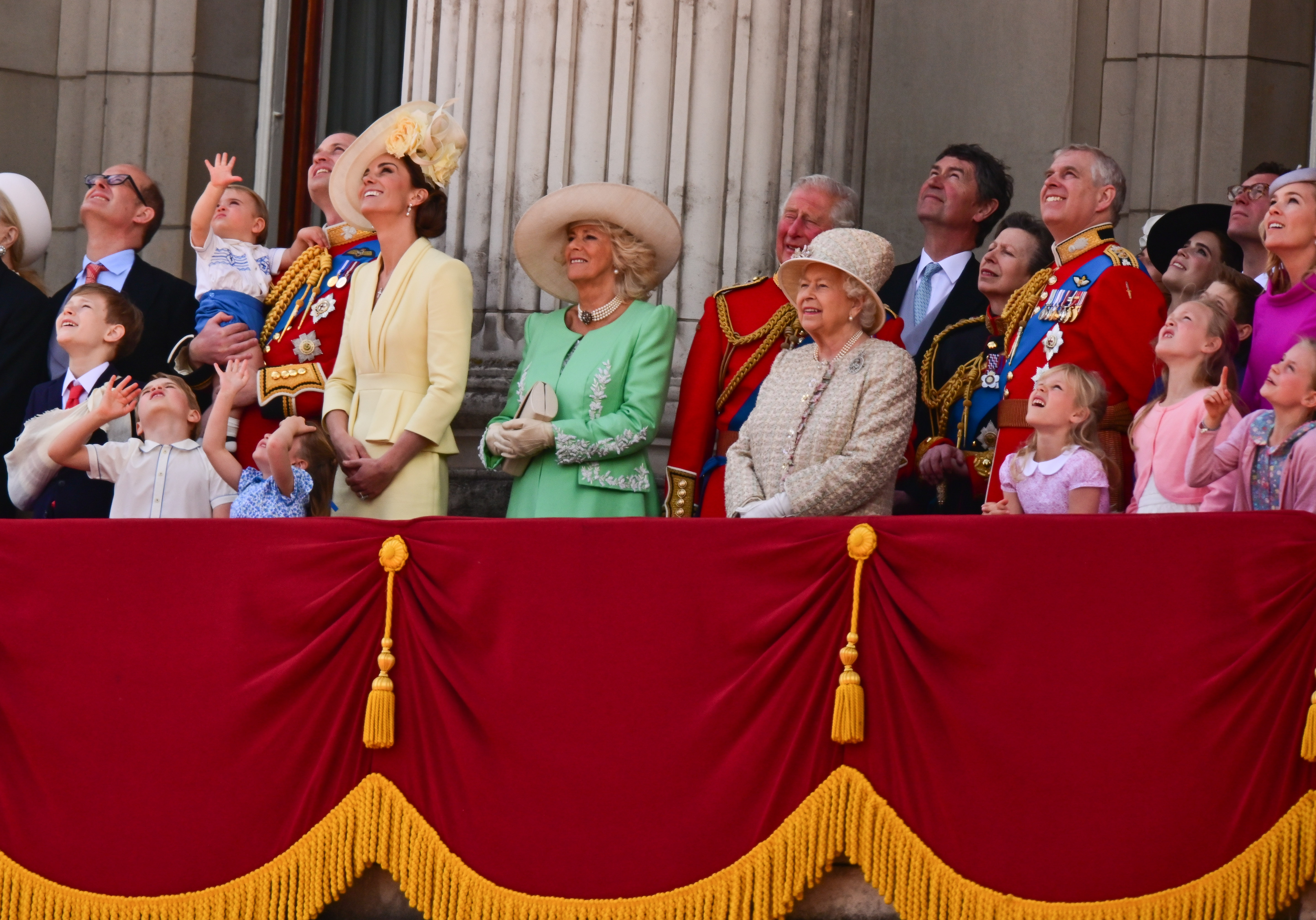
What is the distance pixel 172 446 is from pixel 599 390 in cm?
129

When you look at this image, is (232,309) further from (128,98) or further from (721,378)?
(128,98)

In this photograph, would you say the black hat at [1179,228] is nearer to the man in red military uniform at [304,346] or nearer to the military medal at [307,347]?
the man in red military uniform at [304,346]

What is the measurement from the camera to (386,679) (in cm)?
480

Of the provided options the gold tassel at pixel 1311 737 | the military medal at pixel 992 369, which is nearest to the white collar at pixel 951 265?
the military medal at pixel 992 369

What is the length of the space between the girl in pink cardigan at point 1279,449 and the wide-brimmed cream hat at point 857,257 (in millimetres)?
1109

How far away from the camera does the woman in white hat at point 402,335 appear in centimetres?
584

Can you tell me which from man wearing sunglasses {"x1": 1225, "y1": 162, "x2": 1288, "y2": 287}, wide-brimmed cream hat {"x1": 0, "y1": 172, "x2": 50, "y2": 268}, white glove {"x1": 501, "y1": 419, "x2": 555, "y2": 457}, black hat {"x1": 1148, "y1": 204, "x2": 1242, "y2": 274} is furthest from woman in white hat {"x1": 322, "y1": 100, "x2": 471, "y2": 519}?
man wearing sunglasses {"x1": 1225, "y1": 162, "x2": 1288, "y2": 287}

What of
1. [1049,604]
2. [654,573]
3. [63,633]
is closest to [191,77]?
[63,633]

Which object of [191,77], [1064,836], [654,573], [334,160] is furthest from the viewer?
[191,77]

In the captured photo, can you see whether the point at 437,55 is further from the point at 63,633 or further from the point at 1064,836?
the point at 1064,836

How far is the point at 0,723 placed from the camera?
5031 mm

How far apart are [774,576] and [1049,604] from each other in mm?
637

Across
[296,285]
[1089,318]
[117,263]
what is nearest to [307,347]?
[296,285]

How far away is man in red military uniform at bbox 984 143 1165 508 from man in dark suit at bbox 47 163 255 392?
2424 millimetres
